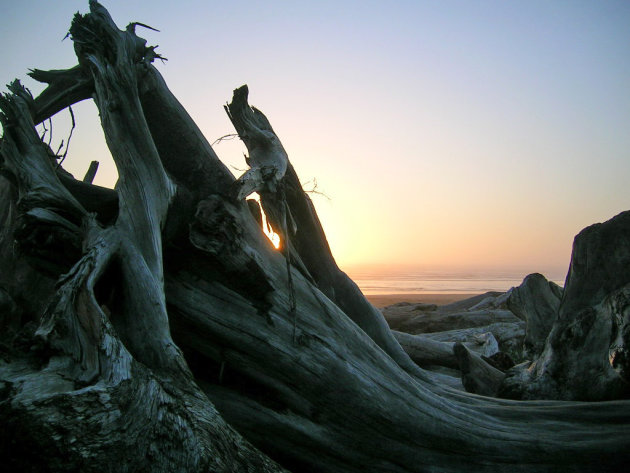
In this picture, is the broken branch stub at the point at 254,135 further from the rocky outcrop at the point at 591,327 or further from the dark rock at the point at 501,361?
the dark rock at the point at 501,361

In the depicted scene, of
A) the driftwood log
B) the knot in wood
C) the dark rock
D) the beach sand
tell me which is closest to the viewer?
the driftwood log

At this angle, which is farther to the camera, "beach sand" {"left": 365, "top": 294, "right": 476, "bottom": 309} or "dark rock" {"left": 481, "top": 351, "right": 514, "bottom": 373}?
"beach sand" {"left": 365, "top": 294, "right": 476, "bottom": 309}

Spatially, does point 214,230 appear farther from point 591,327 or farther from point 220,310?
point 591,327

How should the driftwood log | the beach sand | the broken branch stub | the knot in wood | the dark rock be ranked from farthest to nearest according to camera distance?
the beach sand
the dark rock
the broken branch stub
the knot in wood
the driftwood log

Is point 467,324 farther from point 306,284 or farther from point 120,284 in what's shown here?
point 120,284

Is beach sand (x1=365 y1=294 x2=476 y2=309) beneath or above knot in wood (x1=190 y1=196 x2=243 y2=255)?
beneath

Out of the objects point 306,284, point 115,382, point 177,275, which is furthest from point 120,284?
point 306,284

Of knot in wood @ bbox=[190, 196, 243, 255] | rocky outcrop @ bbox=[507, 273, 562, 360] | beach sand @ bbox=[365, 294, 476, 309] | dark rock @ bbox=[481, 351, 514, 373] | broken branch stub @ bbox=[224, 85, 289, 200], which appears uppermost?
broken branch stub @ bbox=[224, 85, 289, 200]

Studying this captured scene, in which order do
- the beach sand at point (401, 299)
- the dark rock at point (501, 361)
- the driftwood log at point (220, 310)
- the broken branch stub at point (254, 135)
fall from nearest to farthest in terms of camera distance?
the driftwood log at point (220, 310), the broken branch stub at point (254, 135), the dark rock at point (501, 361), the beach sand at point (401, 299)

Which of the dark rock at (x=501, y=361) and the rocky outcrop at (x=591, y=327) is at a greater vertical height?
the rocky outcrop at (x=591, y=327)

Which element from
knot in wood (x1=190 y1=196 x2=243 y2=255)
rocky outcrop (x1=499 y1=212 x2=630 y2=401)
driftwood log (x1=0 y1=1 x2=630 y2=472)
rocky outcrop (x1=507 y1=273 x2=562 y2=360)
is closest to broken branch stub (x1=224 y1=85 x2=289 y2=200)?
driftwood log (x1=0 y1=1 x2=630 y2=472)

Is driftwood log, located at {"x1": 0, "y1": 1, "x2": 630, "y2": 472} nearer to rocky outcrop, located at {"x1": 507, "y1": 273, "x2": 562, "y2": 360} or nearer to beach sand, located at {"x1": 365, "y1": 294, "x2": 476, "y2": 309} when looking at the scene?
rocky outcrop, located at {"x1": 507, "y1": 273, "x2": 562, "y2": 360}

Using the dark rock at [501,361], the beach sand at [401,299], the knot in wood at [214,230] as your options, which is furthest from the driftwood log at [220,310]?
Answer: the beach sand at [401,299]

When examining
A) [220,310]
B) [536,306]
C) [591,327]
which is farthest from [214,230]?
[536,306]
